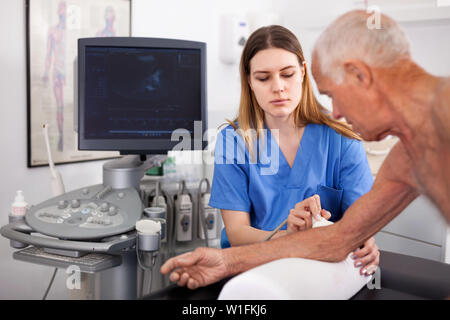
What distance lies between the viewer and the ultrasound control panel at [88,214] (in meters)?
1.30

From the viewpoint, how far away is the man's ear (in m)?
0.72

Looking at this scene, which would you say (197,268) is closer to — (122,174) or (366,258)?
(366,258)

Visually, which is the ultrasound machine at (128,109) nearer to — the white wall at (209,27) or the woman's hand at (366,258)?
the woman's hand at (366,258)

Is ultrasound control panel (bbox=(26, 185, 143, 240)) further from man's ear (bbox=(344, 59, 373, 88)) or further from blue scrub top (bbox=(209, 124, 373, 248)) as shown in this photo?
man's ear (bbox=(344, 59, 373, 88))

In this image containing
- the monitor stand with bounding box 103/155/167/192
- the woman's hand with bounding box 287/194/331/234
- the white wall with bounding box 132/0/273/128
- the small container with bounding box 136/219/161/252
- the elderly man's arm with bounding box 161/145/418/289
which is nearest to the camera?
the elderly man's arm with bounding box 161/145/418/289

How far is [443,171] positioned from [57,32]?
1689 mm

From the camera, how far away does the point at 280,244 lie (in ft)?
3.32

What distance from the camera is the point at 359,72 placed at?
2.39 feet

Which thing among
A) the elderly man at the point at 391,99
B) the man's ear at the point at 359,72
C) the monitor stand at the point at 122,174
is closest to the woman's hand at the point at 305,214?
the elderly man at the point at 391,99

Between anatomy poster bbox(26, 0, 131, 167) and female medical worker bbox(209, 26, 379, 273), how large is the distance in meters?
0.82

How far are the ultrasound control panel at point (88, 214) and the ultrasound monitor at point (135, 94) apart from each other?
17 centimetres

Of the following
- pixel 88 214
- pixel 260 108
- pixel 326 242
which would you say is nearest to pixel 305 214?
pixel 326 242

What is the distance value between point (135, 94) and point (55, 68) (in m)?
0.57

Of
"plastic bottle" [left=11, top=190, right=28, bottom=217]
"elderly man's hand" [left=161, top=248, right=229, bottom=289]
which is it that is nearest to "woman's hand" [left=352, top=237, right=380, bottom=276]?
"elderly man's hand" [left=161, top=248, right=229, bottom=289]
